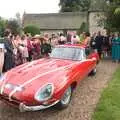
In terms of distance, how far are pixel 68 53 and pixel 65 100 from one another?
288cm

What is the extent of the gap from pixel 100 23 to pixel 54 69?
14.1 m

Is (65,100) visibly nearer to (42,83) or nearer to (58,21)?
(42,83)

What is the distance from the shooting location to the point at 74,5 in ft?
222

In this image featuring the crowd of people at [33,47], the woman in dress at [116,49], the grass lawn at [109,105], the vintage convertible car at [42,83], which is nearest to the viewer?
the vintage convertible car at [42,83]

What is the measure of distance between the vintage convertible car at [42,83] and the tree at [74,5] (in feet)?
184

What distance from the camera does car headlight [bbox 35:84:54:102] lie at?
769 cm

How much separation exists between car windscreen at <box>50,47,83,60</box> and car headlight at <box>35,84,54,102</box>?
3209 millimetres

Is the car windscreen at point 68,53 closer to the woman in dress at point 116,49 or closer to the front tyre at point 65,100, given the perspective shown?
the front tyre at point 65,100

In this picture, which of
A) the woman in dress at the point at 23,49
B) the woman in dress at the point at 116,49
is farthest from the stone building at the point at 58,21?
the woman in dress at the point at 23,49

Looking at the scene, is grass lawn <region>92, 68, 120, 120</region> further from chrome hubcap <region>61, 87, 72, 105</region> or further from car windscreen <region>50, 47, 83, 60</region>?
car windscreen <region>50, 47, 83, 60</region>

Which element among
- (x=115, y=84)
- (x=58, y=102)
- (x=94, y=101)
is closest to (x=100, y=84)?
(x=115, y=84)

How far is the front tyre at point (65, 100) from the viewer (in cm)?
854

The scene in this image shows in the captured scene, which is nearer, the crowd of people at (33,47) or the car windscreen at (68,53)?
the car windscreen at (68,53)

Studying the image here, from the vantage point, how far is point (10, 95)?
25.5 ft
